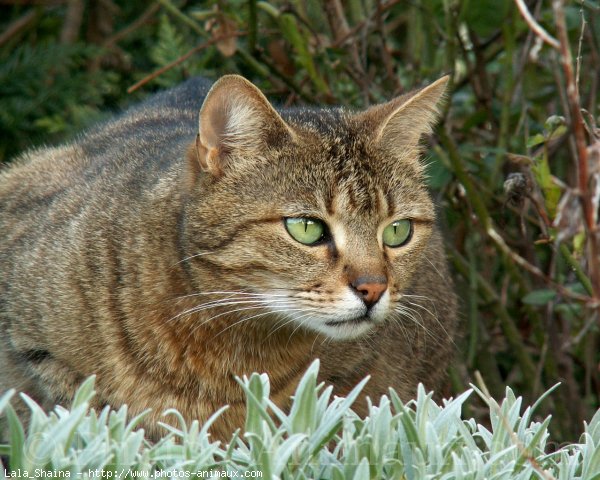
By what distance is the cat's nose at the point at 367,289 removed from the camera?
2.64m

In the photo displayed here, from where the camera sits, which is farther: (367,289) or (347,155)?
(347,155)

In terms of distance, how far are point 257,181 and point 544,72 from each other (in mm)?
2506

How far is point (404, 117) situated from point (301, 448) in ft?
4.47

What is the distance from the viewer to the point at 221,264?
108 inches

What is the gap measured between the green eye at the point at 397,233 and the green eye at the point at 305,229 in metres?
0.23

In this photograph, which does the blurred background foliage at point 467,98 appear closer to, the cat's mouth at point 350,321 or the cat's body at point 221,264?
the cat's body at point 221,264

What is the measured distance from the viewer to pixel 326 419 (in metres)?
2.01

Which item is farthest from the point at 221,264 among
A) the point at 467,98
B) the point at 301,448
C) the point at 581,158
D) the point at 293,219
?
the point at 467,98

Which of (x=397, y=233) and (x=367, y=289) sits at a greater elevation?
(x=397, y=233)

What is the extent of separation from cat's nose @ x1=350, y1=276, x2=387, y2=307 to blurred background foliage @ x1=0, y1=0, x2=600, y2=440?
91cm

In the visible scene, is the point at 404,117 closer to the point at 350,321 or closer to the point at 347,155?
the point at 347,155

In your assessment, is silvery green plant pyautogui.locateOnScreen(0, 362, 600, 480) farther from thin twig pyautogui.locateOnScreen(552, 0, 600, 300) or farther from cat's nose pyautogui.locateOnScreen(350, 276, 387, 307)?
cat's nose pyautogui.locateOnScreen(350, 276, 387, 307)

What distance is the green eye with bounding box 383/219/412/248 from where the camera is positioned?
9.53 feet

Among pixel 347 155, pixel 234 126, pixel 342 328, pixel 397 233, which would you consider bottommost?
pixel 342 328
